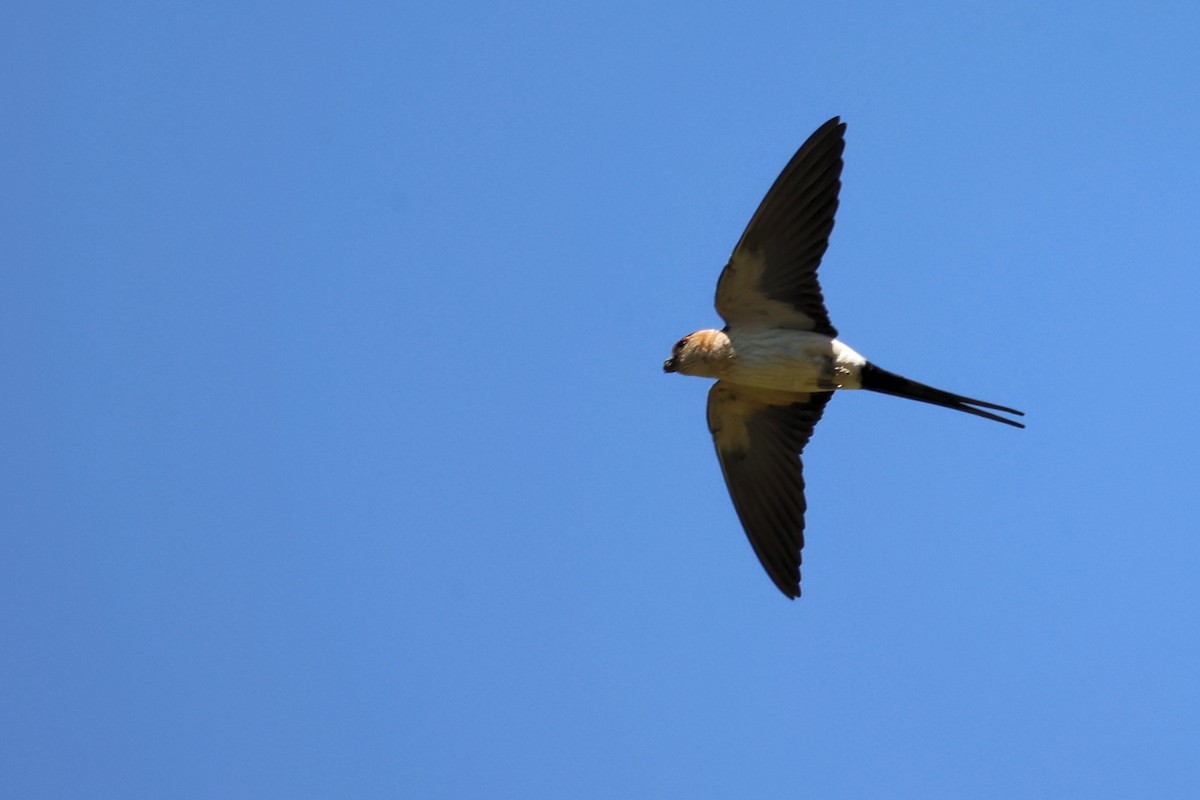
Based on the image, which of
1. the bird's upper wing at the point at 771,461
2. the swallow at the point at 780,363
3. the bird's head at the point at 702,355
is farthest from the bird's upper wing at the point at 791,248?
the bird's upper wing at the point at 771,461

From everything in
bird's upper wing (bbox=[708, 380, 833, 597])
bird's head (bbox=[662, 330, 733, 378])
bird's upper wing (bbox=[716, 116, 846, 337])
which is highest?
bird's upper wing (bbox=[716, 116, 846, 337])

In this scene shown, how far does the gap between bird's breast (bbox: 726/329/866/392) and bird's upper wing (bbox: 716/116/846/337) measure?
7cm

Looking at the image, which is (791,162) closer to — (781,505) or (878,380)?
(878,380)

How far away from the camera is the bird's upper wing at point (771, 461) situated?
Answer: 614 centimetres

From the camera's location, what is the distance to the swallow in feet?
18.6

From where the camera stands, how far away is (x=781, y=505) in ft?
20.3

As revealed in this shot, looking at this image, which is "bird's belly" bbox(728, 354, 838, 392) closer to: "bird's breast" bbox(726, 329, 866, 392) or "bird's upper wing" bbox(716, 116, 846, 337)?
"bird's breast" bbox(726, 329, 866, 392)

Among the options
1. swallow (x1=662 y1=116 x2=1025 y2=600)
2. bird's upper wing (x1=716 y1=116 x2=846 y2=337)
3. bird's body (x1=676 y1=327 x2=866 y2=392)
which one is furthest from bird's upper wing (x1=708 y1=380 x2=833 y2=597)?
bird's upper wing (x1=716 y1=116 x2=846 y2=337)

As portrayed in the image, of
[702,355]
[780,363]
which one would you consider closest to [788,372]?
[780,363]

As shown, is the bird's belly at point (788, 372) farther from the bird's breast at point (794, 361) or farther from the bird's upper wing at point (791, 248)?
the bird's upper wing at point (791, 248)

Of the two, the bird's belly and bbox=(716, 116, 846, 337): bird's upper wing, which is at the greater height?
Result: bbox=(716, 116, 846, 337): bird's upper wing

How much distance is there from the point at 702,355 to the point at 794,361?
1.30ft

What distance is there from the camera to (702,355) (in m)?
5.93

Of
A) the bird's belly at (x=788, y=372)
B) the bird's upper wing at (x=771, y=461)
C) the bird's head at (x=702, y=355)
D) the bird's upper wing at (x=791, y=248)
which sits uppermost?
the bird's upper wing at (x=791, y=248)
